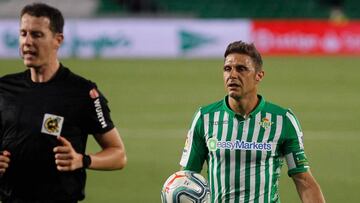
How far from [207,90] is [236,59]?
15412 millimetres

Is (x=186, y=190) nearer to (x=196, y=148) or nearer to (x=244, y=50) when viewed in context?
(x=196, y=148)

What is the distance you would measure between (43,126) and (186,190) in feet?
3.27

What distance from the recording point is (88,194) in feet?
37.3

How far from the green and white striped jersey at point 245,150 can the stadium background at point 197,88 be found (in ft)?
14.9

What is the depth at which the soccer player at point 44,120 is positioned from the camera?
227 inches

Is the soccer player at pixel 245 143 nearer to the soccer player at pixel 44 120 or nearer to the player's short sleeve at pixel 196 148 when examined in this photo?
the player's short sleeve at pixel 196 148

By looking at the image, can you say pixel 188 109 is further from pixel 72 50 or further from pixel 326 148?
pixel 72 50

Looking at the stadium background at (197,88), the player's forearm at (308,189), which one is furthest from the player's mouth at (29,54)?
the stadium background at (197,88)

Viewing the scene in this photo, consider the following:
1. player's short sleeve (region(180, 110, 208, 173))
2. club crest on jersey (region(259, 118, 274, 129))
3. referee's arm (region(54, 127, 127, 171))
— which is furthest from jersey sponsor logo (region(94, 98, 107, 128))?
club crest on jersey (region(259, 118, 274, 129))

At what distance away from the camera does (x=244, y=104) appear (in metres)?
6.61

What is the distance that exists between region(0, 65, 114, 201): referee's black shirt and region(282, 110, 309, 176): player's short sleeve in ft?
4.32

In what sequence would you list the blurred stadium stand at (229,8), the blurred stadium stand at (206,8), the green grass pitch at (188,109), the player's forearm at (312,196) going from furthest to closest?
the blurred stadium stand at (229,8)
the blurred stadium stand at (206,8)
the green grass pitch at (188,109)
the player's forearm at (312,196)

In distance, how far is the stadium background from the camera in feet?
41.4

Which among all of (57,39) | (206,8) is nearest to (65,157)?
(57,39)
